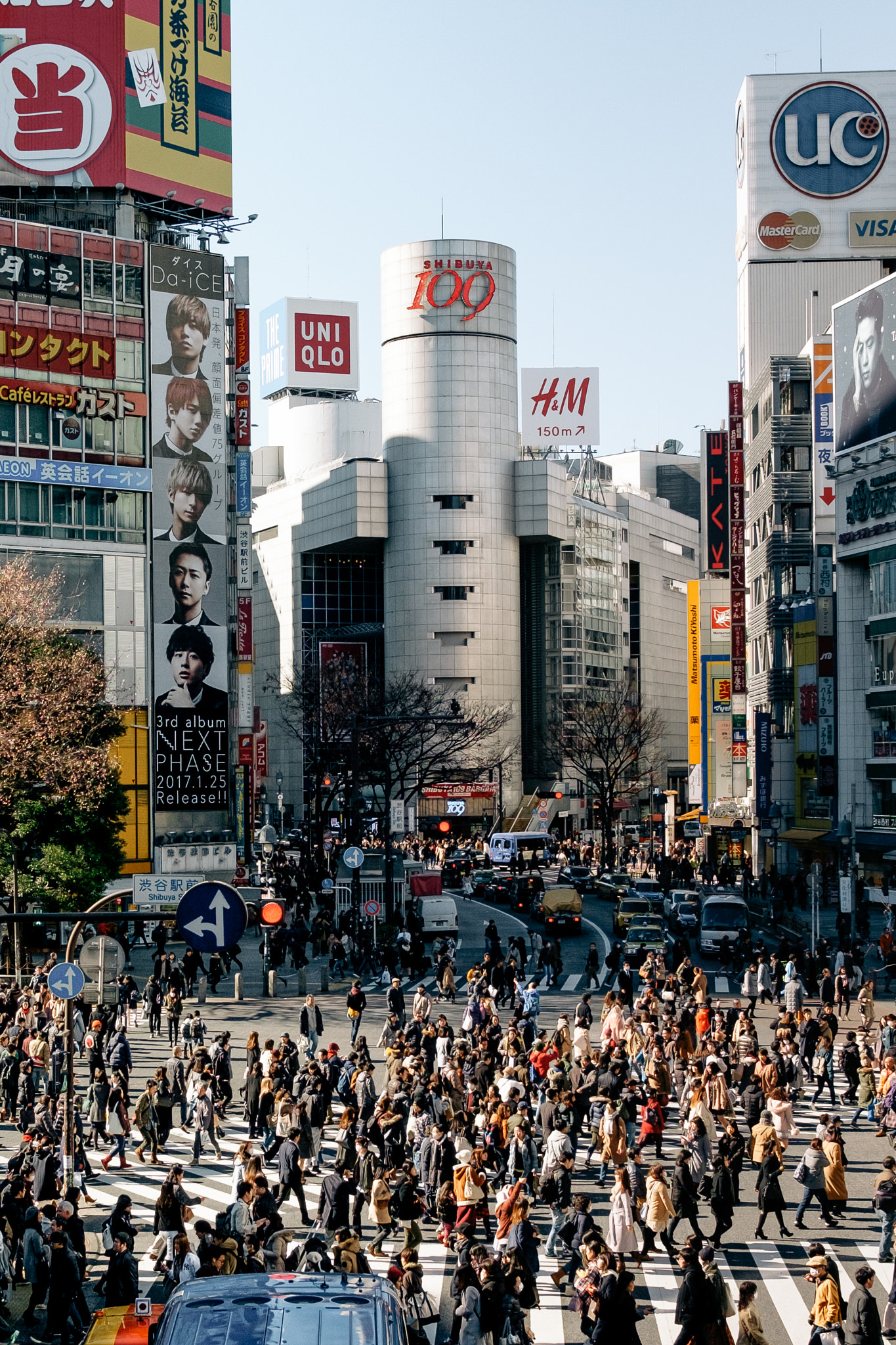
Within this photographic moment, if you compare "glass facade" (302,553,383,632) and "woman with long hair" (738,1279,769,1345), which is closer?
"woman with long hair" (738,1279,769,1345)

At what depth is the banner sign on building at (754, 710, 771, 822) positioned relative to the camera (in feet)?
252

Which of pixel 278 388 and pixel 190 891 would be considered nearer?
pixel 190 891

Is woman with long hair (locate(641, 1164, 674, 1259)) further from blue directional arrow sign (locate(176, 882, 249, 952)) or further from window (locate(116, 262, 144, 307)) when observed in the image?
window (locate(116, 262, 144, 307))

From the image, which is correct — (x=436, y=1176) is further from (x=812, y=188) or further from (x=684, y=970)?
(x=812, y=188)

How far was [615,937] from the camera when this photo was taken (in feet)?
182

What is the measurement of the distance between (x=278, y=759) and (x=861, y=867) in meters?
96.1

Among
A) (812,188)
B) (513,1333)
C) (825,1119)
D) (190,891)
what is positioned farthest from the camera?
(812,188)

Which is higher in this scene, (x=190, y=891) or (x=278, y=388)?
(x=278, y=388)

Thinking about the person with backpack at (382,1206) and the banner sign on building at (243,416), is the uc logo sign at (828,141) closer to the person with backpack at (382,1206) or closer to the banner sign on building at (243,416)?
the banner sign on building at (243,416)

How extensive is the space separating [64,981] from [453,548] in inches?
4395

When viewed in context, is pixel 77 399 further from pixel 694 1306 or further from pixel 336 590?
pixel 336 590

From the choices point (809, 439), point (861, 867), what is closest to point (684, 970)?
point (861, 867)

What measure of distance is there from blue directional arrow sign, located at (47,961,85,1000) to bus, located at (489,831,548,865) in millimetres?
60317

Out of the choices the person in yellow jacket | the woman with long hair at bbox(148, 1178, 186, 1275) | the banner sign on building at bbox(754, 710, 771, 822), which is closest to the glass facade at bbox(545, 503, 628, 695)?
the banner sign on building at bbox(754, 710, 771, 822)
